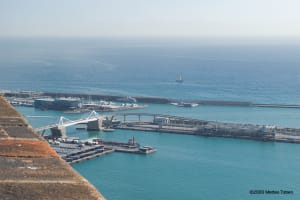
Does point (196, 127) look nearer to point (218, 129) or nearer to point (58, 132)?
point (218, 129)

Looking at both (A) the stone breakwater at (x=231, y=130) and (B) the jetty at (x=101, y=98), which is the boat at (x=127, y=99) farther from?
(A) the stone breakwater at (x=231, y=130)

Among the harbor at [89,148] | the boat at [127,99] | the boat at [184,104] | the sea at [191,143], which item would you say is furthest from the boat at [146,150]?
the boat at [127,99]

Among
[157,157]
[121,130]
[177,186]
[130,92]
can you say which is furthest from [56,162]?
[130,92]

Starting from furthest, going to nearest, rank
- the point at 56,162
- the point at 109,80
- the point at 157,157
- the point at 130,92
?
the point at 109,80 < the point at 130,92 < the point at 157,157 < the point at 56,162

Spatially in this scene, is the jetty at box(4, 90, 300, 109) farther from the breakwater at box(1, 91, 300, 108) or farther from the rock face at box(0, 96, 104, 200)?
the rock face at box(0, 96, 104, 200)

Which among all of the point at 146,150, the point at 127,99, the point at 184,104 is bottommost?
the point at 146,150

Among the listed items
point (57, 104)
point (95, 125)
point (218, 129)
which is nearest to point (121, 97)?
point (57, 104)

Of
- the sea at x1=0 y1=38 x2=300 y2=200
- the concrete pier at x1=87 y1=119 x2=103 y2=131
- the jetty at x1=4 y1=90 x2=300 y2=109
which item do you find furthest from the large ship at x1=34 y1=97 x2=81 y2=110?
the concrete pier at x1=87 y1=119 x2=103 y2=131

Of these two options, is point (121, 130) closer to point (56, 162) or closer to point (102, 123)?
point (102, 123)
